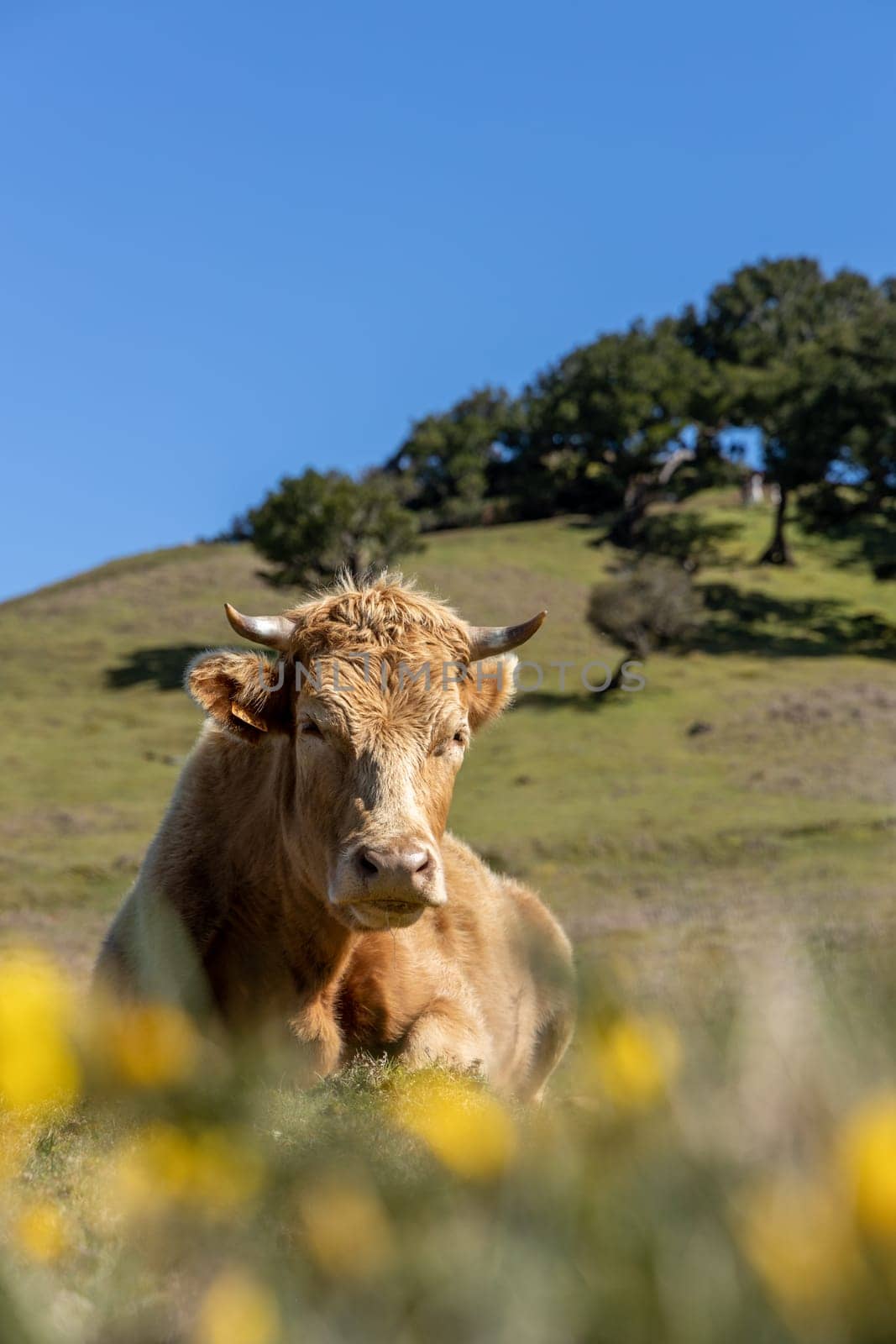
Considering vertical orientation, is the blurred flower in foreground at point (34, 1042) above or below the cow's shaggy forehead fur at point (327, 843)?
above

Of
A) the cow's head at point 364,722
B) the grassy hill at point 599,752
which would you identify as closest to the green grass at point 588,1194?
the grassy hill at point 599,752

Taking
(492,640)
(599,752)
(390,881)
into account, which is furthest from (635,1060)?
(599,752)

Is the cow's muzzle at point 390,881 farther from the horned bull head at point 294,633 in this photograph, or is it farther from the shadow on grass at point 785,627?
the shadow on grass at point 785,627

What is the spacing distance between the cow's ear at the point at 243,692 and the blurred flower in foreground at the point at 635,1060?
5.25 meters

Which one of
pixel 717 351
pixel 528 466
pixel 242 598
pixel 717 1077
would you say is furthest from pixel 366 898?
pixel 717 351

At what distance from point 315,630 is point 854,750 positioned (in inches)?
1371

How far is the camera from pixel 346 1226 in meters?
1.01

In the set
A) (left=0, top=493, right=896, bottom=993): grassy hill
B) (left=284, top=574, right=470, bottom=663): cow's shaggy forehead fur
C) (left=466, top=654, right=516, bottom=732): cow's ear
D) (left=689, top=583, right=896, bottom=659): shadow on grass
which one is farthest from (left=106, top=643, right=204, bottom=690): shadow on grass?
(left=284, top=574, right=470, bottom=663): cow's shaggy forehead fur

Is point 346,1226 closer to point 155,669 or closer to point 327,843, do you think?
point 327,843

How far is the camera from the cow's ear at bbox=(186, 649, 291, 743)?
6.41m

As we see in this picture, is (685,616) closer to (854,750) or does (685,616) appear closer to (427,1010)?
(854,750)

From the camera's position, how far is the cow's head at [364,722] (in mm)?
5332

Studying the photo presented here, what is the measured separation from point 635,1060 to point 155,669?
57.6 m

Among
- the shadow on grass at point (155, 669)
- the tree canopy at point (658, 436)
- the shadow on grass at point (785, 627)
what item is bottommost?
the shadow on grass at point (785, 627)
